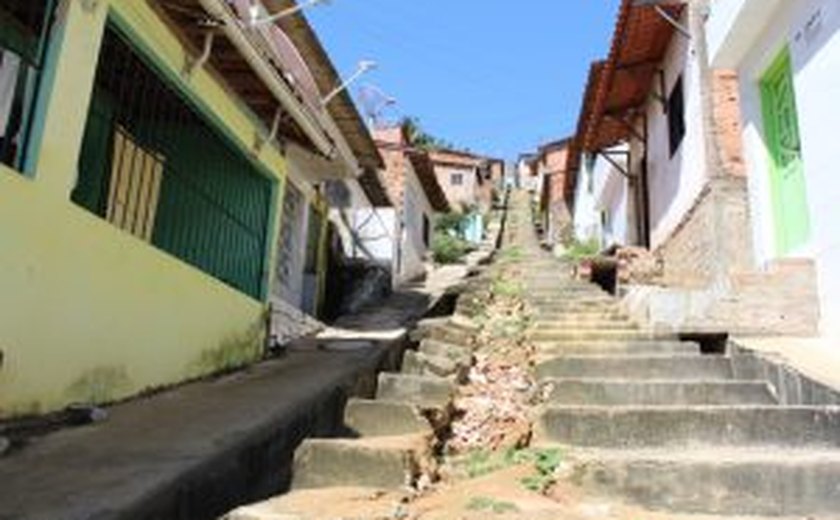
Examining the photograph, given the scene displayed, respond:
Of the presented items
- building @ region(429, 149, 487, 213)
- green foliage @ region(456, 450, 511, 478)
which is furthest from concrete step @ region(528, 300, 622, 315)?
building @ region(429, 149, 487, 213)

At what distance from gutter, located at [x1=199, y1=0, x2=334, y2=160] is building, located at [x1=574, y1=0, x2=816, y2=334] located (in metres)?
4.12

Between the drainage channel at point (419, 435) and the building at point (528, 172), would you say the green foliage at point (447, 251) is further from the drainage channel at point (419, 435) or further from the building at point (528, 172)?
the building at point (528, 172)

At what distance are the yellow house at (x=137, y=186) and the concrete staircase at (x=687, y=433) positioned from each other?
3.13 metres

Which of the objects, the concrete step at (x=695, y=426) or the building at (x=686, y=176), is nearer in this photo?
the concrete step at (x=695, y=426)

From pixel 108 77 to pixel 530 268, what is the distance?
1055cm

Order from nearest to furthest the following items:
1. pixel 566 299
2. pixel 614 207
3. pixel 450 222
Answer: pixel 566 299
pixel 614 207
pixel 450 222

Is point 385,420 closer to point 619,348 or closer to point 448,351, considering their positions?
point 448,351

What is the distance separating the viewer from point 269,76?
798 centimetres

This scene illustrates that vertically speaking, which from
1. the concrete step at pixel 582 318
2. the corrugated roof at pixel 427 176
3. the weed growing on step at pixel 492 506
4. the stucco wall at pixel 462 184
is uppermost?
the stucco wall at pixel 462 184

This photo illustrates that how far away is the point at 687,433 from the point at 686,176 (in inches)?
306

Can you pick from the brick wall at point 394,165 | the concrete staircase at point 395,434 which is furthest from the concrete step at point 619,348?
the brick wall at point 394,165

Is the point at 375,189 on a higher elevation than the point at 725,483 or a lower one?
higher

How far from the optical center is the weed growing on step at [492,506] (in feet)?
12.0

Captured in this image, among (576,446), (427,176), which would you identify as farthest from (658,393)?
(427,176)
